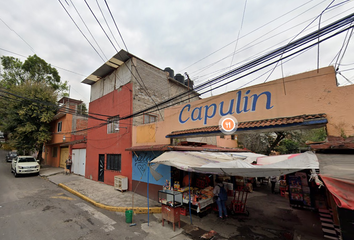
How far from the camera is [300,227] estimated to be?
654 cm

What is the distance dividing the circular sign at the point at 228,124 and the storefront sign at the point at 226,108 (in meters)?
0.24

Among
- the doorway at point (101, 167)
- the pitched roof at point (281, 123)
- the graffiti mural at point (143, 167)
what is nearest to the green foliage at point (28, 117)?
the doorway at point (101, 167)

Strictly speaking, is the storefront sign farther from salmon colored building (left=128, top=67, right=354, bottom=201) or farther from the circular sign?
the circular sign

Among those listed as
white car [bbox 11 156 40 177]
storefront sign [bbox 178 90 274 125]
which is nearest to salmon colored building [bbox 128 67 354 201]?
storefront sign [bbox 178 90 274 125]

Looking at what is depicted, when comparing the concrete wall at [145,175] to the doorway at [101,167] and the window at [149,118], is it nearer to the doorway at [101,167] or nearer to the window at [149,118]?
the window at [149,118]

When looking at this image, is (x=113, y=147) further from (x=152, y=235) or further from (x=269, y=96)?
(x=269, y=96)

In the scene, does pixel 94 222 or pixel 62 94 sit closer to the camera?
pixel 94 222

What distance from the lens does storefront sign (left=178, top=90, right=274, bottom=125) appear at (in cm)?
675

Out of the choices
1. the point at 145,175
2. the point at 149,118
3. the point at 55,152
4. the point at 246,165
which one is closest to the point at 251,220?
the point at 246,165

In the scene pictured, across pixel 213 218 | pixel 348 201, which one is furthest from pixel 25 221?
pixel 348 201

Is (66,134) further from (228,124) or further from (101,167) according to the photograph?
(228,124)

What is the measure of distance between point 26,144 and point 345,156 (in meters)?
26.7

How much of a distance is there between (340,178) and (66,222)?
877 cm

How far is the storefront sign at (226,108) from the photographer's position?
675 cm
